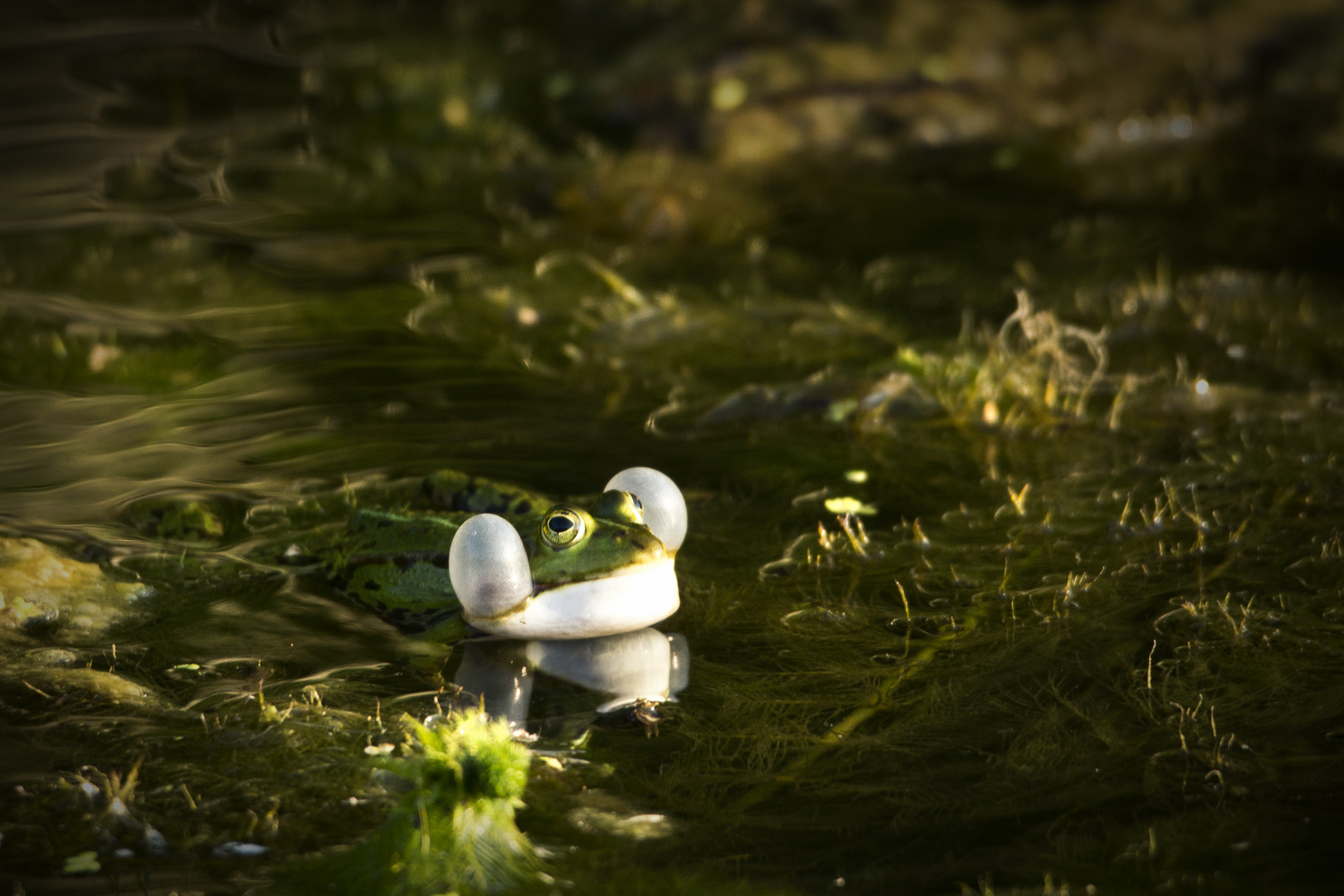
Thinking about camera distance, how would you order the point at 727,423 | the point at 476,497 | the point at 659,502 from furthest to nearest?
the point at 727,423, the point at 476,497, the point at 659,502

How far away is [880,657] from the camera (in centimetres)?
355

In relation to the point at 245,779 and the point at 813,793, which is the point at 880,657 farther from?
the point at 245,779

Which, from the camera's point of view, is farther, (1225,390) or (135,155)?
(135,155)

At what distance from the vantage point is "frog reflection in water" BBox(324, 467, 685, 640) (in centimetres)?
341

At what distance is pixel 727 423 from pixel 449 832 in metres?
2.80

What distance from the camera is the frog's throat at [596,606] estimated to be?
346 cm

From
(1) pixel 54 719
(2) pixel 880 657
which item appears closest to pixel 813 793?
(2) pixel 880 657

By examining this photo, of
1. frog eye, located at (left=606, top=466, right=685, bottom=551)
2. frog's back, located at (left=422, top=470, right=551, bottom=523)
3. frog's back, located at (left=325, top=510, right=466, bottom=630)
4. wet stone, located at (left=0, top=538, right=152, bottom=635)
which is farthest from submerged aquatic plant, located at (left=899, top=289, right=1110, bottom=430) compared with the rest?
wet stone, located at (left=0, top=538, right=152, bottom=635)

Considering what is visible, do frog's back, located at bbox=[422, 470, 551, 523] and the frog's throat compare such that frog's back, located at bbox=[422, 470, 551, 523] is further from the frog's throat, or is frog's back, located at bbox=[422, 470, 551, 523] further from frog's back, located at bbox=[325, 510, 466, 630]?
the frog's throat

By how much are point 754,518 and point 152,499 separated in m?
2.24

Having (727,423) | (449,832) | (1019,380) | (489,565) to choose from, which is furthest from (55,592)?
(1019,380)

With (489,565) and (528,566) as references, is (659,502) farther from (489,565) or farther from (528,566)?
(489,565)

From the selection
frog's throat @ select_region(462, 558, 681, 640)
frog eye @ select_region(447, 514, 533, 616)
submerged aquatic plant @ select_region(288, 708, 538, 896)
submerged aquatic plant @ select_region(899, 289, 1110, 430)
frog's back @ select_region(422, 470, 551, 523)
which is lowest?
submerged aquatic plant @ select_region(288, 708, 538, 896)

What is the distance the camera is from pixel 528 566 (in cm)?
348
